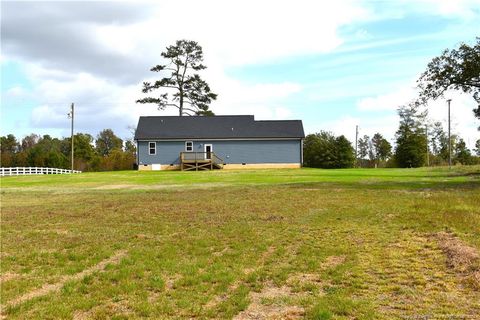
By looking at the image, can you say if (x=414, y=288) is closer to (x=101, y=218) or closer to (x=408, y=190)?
(x=101, y=218)

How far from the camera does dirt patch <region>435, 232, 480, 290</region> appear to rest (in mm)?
6210

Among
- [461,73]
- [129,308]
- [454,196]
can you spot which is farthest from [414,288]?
[461,73]

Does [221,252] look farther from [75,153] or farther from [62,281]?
[75,153]

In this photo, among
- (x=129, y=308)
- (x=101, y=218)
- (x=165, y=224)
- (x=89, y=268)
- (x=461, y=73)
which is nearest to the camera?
(x=129, y=308)

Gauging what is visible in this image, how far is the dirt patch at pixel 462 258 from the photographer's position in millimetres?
6210

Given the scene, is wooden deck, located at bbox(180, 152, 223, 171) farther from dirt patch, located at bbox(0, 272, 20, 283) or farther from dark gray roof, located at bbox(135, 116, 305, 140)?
dirt patch, located at bbox(0, 272, 20, 283)

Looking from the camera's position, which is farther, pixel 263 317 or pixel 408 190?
pixel 408 190

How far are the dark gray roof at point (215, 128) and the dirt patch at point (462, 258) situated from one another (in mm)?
36426

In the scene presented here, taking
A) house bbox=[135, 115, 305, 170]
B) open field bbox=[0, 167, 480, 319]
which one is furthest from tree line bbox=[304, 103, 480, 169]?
open field bbox=[0, 167, 480, 319]

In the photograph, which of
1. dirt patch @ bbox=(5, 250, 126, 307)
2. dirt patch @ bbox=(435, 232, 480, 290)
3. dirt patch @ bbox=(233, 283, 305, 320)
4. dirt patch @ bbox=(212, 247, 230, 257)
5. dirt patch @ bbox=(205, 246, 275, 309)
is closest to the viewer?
dirt patch @ bbox=(233, 283, 305, 320)

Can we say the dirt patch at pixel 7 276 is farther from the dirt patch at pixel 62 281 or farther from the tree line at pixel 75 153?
the tree line at pixel 75 153

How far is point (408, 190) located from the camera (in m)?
18.9

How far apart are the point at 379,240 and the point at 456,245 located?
146 cm

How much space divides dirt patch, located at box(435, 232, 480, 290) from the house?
36115 millimetres
